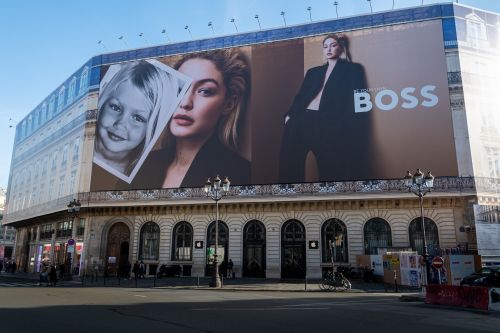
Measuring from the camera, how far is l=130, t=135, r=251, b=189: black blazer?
3494 cm

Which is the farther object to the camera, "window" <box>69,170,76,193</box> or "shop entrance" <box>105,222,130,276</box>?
"window" <box>69,170,76,193</box>

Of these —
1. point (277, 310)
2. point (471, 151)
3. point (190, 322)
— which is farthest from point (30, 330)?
point (471, 151)

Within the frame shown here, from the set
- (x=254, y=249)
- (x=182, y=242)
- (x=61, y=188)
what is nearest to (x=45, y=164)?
(x=61, y=188)

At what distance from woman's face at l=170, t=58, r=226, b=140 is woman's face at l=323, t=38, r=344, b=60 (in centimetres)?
886

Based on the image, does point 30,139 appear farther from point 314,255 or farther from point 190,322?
point 190,322

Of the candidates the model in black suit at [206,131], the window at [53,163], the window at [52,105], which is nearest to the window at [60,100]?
the window at [52,105]

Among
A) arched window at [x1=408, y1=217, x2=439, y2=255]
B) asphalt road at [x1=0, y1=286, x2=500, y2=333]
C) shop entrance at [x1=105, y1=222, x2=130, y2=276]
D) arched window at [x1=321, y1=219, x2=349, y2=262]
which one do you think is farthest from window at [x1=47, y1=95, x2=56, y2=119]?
arched window at [x1=408, y1=217, x2=439, y2=255]

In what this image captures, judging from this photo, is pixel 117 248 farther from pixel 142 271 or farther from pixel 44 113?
pixel 44 113

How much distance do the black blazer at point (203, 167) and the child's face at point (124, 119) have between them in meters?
2.76

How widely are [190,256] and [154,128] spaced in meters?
11.4

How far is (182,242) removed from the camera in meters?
36.2

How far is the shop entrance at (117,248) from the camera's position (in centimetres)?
3794

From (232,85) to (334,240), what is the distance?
A: 1506 cm

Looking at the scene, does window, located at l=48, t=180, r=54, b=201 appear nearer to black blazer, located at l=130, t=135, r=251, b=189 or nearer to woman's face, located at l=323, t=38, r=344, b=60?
black blazer, located at l=130, t=135, r=251, b=189
